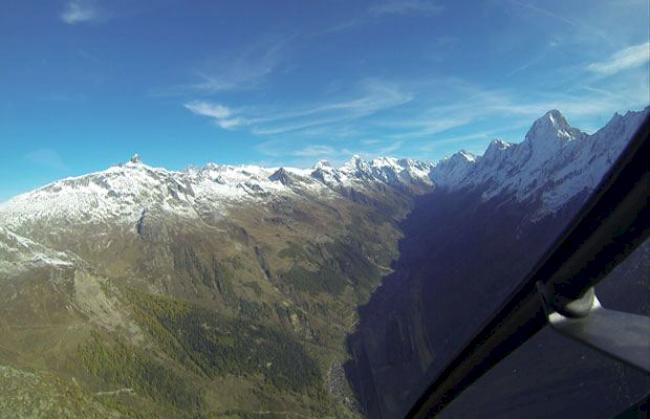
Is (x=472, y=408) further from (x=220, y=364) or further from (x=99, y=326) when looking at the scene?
(x=99, y=326)

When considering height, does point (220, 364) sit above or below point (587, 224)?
above

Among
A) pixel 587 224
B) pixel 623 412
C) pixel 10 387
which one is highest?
pixel 10 387

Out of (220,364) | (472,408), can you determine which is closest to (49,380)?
(220,364)

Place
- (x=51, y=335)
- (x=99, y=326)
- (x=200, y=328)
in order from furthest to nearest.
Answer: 1. (x=200, y=328)
2. (x=99, y=326)
3. (x=51, y=335)

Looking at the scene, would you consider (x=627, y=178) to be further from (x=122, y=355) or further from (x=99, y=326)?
(x=99, y=326)

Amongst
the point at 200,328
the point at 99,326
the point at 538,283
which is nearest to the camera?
the point at 538,283

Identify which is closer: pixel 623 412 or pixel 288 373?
pixel 623 412

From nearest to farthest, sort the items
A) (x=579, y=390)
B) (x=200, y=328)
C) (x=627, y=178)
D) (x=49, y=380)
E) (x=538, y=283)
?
(x=627, y=178)
(x=538, y=283)
(x=579, y=390)
(x=49, y=380)
(x=200, y=328)

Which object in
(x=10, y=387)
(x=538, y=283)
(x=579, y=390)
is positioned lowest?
(x=579, y=390)

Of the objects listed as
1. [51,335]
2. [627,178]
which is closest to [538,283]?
[627,178]
